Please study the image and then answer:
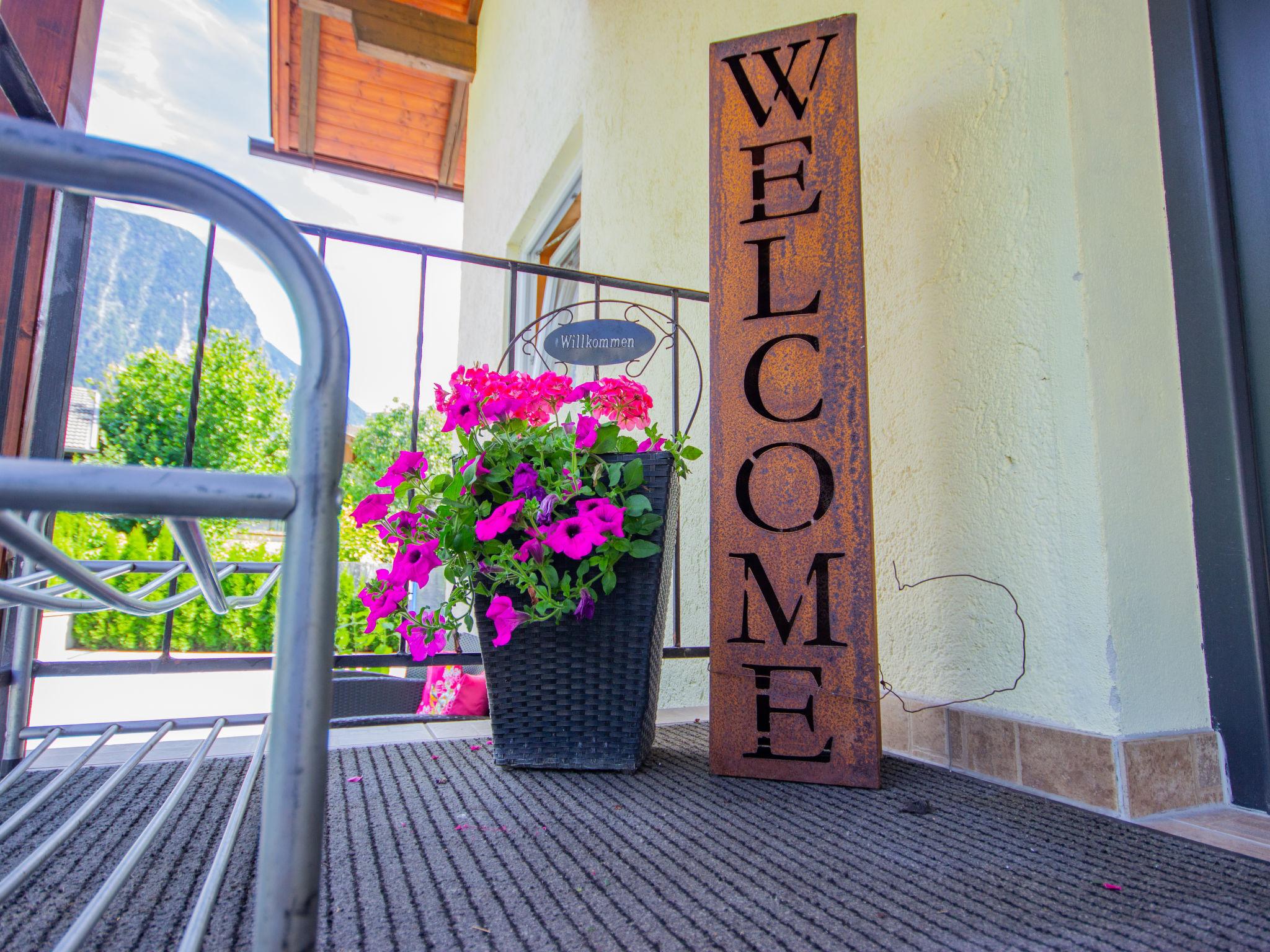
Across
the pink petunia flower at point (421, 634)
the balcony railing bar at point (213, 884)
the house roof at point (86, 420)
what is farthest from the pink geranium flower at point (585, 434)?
the house roof at point (86, 420)

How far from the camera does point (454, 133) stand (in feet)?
20.0

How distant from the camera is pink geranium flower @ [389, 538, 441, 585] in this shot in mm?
1126

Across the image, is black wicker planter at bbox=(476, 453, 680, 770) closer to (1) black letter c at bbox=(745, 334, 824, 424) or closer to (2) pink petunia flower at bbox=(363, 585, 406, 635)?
(2) pink petunia flower at bbox=(363, 585, 406, 635)

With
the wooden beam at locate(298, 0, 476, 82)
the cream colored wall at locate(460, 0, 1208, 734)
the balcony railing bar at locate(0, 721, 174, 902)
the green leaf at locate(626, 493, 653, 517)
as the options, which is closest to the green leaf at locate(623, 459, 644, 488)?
the green leaf at locate(626, 493, 653, 517)

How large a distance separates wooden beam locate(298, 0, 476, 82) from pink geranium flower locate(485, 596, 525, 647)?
4.63 m

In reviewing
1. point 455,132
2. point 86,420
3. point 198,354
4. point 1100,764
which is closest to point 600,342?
point 198,354

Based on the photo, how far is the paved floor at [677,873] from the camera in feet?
1.99

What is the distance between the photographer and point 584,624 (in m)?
1.16

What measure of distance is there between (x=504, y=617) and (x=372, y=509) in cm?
26

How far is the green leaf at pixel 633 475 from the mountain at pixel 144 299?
5.96 meters

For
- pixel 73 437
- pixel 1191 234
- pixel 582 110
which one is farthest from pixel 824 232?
pixel 73 437

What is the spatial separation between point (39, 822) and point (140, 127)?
85.7 feet

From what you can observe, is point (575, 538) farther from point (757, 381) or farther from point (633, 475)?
point (757, 381)

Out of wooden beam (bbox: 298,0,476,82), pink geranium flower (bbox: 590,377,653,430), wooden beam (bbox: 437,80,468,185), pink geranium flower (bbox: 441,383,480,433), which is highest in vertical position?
wooden beam (bbox: 437,80,468,185)
